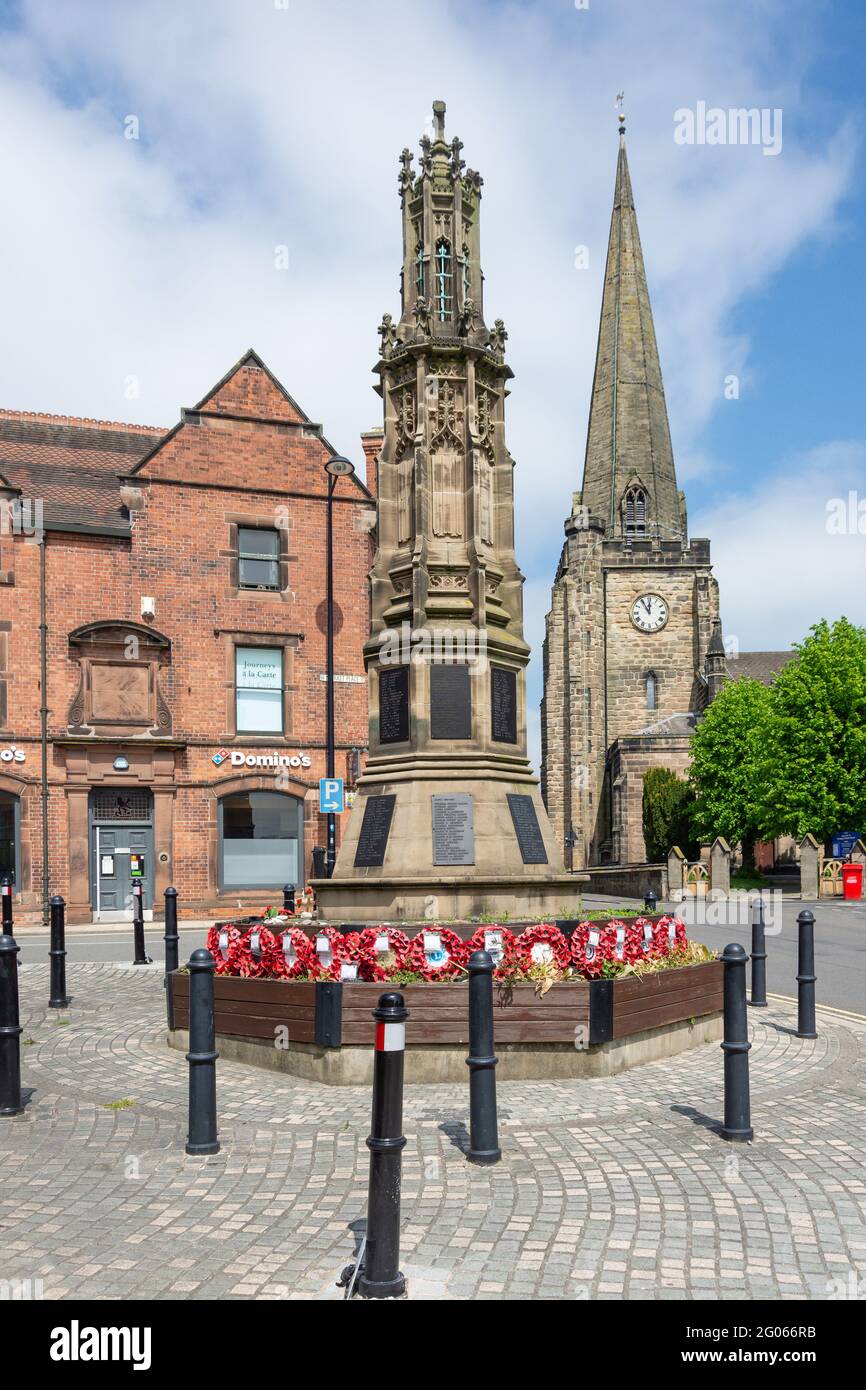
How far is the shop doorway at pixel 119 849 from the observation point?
25.1 meters

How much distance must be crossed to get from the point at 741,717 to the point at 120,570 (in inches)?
1370

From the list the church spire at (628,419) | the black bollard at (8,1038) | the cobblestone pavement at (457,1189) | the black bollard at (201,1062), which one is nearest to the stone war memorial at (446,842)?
the cobblestone pavement at (457,1189)

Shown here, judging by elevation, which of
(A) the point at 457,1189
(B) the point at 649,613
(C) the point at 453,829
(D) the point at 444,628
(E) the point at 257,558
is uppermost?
(B) the point at 649,613

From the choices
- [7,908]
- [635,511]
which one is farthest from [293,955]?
[635,511]

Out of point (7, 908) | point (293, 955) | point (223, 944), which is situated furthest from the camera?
point (7, 908)

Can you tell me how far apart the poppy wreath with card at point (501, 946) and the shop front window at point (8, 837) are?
1924 centimetres

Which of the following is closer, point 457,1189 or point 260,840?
point 457,1189

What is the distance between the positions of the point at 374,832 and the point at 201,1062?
15.1 feet

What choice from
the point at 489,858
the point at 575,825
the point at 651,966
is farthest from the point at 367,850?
the point at 575,825

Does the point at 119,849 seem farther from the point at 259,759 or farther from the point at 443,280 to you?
the point at 443,280

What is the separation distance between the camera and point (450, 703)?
1090 centimetres

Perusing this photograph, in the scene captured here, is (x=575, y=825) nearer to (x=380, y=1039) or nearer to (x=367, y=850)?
(x=367, y=850)

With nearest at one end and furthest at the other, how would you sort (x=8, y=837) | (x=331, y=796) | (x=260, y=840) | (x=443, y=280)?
(x=443, y=280) < (x=8, y=837) < (x=331, y=796) < (x=260, y=840)

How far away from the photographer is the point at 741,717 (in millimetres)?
51844
